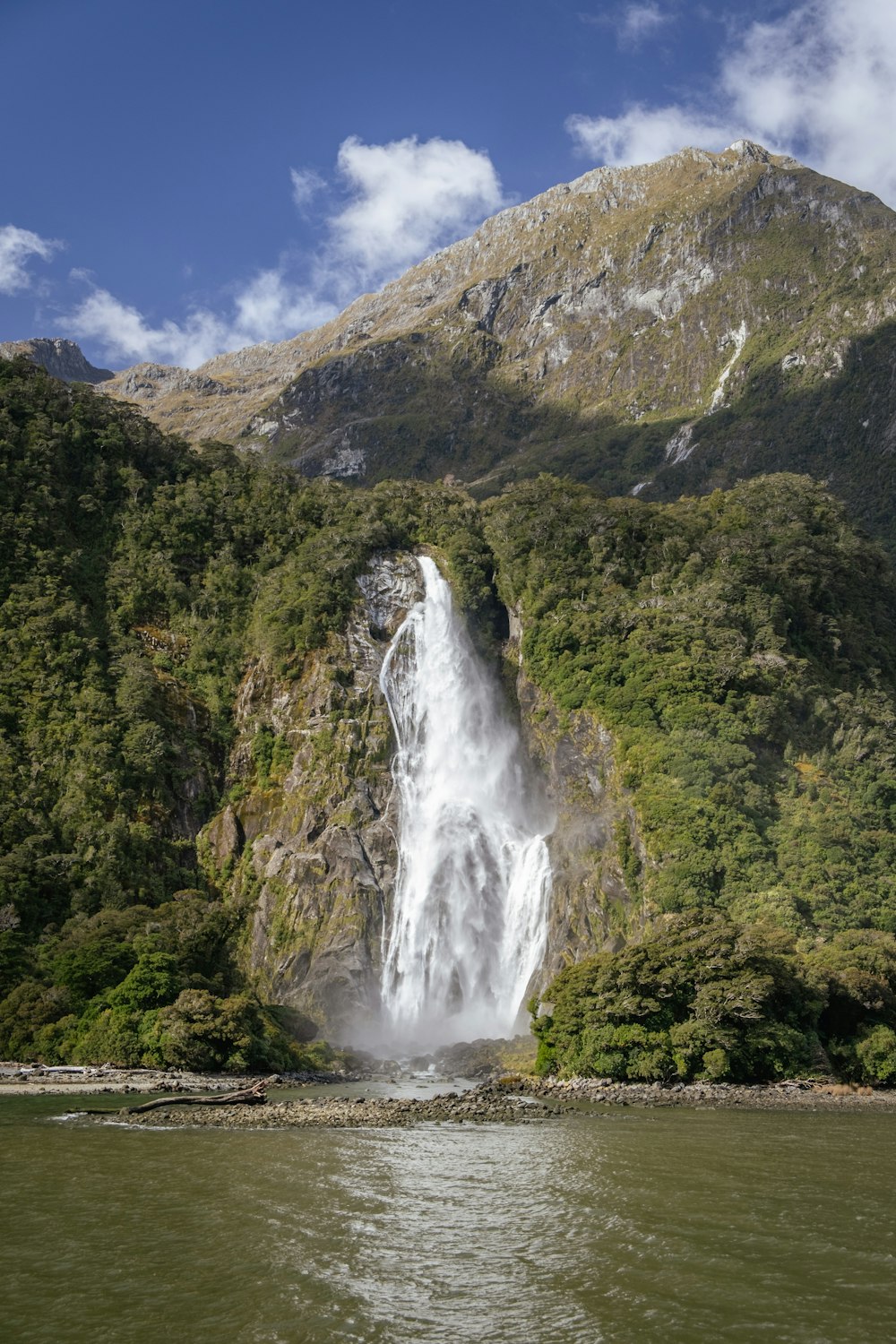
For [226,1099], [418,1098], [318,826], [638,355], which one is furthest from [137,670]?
[638,355]

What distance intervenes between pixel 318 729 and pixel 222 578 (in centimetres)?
1808

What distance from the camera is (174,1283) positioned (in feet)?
41.4

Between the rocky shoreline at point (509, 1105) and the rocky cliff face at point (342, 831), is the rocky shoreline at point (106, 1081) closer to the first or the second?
the rocky shoreline at point (509, 1105)

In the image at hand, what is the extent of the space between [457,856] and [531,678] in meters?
15.0

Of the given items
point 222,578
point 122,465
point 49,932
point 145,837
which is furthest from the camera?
point 122,465

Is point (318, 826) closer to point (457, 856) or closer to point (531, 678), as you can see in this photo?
point (457, 856)

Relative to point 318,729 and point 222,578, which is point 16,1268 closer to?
point 318,729

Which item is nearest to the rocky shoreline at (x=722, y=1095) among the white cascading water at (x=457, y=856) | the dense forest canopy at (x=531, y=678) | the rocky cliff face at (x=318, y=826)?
the dense forest canopy at (x=531, y=678)

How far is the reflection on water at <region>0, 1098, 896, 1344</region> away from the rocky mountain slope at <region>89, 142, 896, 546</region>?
93.2 metres

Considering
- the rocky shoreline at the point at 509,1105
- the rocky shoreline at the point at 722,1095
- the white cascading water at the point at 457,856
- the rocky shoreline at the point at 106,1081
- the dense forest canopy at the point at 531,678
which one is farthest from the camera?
the white cascading water at the point at 457,856

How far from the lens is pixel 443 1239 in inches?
598

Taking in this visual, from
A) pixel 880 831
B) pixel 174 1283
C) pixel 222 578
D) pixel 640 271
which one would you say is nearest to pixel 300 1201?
pixel 174 1283

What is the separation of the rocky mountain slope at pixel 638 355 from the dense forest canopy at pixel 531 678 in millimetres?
37017

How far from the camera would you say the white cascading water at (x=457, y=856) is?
54281mm
